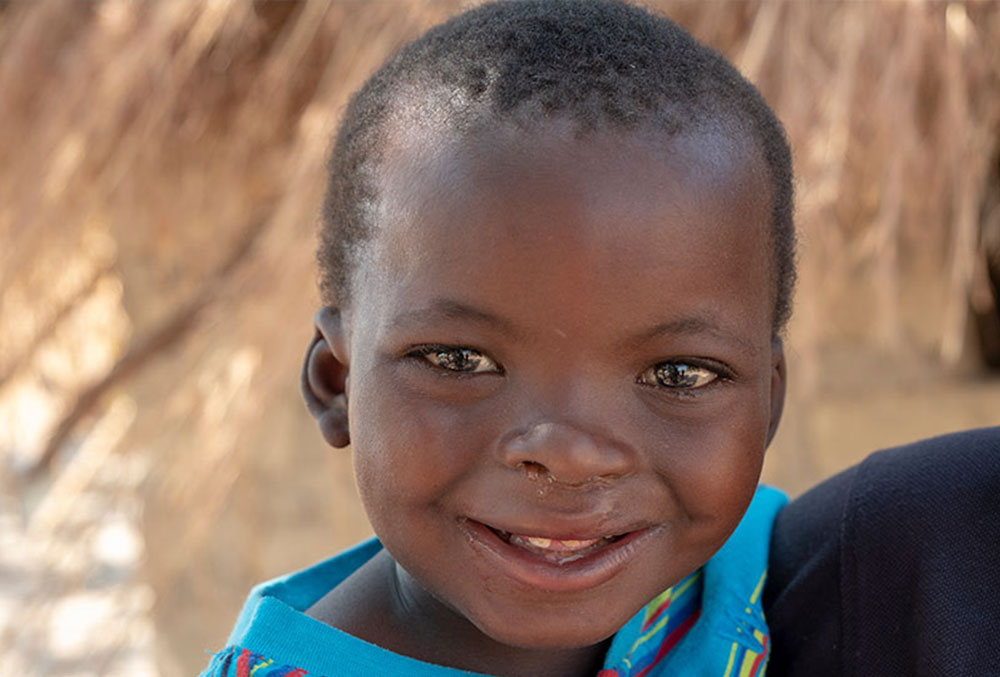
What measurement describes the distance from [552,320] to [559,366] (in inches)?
1.4

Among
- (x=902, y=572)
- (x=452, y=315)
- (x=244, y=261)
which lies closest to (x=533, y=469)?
(x=452, y=315)

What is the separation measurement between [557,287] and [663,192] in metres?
0.12

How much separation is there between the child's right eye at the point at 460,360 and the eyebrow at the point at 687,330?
11 cm

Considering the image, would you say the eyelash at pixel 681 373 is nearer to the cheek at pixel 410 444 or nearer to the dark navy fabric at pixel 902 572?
the cheek at pixel 410 444

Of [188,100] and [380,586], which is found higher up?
[188,100]

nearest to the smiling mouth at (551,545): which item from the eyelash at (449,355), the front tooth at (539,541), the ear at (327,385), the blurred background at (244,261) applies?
the front tooth at (539,541)

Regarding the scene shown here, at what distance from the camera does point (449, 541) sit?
0.98m

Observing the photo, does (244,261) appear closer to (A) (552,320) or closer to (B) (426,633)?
(B) (426,633)

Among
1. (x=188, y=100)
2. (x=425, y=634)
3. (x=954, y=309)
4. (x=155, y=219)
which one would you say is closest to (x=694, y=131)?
(x=425, y=634)

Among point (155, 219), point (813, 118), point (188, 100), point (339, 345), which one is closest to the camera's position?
point (339, 345)

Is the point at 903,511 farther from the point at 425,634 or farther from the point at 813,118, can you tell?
the point at 813,118

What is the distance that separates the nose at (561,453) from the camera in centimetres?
90

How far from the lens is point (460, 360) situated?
3.14ft

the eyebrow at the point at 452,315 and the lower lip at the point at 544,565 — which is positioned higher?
the eyebrow at the point at 452,315
